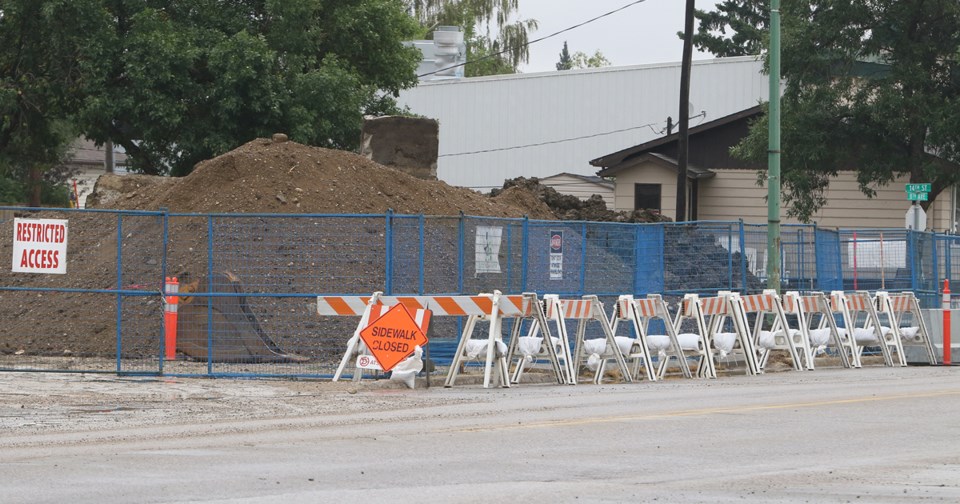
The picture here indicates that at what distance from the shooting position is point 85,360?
65.1ft

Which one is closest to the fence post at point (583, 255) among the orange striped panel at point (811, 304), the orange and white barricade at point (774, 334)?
the orange and white barricade at point (774, 334)

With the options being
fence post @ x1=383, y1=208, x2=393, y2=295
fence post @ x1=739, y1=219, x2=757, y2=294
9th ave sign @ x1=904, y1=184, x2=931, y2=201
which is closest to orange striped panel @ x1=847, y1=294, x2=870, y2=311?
fence post @ x1=739, y1=219, x2=757, y2=294

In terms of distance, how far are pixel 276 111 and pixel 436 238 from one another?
42.7 ft

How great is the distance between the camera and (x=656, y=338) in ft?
63.5

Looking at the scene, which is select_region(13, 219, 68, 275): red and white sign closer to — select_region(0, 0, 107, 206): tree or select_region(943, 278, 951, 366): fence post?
select_region(0, 0, 107, 206): tree

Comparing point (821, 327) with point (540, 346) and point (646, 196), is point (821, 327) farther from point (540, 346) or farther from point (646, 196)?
point (646, 196)

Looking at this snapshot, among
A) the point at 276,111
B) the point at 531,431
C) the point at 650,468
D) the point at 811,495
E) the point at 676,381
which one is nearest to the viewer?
the point at 811,495

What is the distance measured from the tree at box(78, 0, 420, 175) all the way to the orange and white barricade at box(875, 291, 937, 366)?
14.7 metres

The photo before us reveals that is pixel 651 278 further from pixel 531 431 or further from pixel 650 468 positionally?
pixel 650 468

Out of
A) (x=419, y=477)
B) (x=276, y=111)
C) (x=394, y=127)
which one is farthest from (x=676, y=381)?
(x=276, y=111)

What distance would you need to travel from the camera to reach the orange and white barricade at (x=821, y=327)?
21.5m

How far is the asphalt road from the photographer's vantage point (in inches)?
349

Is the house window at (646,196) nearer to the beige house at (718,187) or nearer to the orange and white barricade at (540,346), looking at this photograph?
the beige house at (718,187)

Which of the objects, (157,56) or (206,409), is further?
(157,56)
